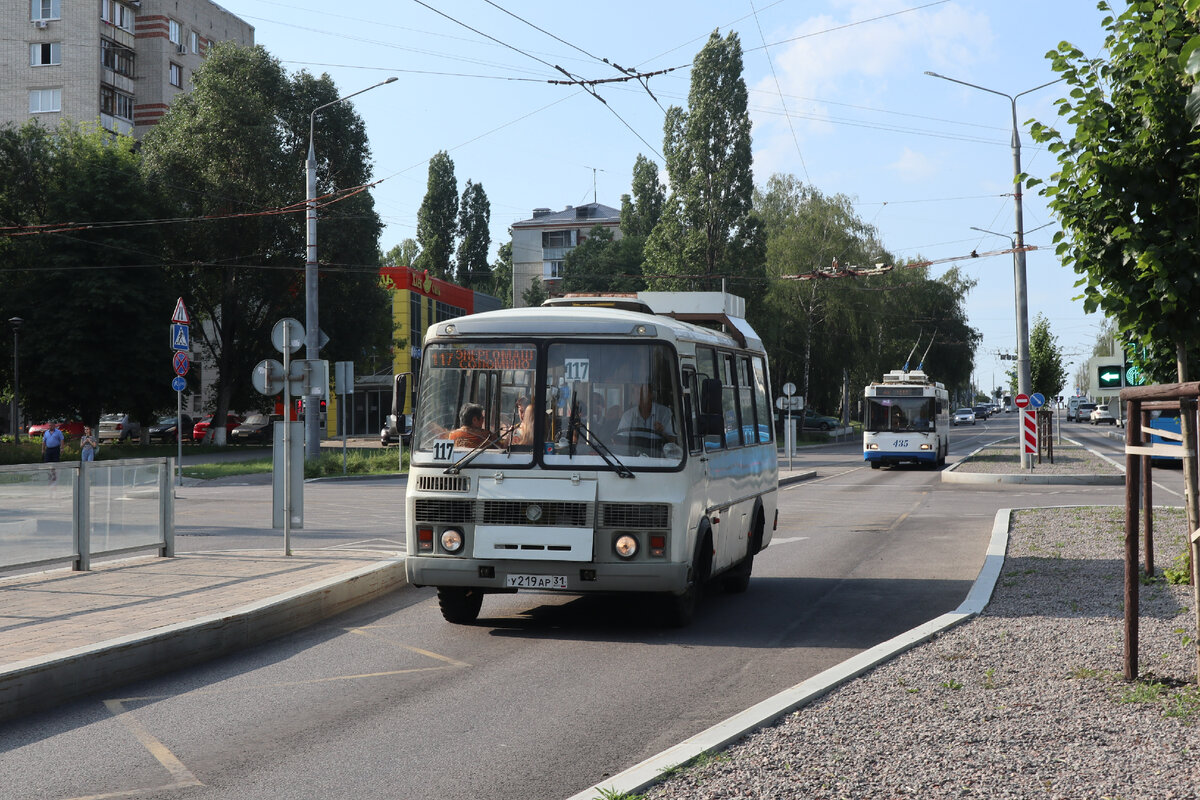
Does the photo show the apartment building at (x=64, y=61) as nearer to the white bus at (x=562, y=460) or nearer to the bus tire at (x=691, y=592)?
the white bus at (x=562, y=460)

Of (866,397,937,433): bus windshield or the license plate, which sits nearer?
the license plate

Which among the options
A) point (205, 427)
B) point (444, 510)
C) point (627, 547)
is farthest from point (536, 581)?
point (205, 427)

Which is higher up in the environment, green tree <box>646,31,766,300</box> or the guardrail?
green tree <box>646,31,766,300</box>

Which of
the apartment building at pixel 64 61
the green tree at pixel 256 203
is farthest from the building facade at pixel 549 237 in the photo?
the green tree at pixel 256 203

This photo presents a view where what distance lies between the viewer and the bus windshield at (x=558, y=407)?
926 cm

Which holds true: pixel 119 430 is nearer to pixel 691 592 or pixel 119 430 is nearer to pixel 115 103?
pixel 115 103

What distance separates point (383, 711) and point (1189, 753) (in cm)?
408

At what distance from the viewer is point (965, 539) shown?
1698 cm

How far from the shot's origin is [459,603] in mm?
9852

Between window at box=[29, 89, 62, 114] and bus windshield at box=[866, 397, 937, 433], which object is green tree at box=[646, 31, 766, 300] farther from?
window at box=[29, 89, 62, 114]

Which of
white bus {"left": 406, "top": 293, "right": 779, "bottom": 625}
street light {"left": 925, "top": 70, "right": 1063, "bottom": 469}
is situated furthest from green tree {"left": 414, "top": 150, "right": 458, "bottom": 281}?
white bus {"left": 406, "top": 293, "right": 779, "bottom": 625}

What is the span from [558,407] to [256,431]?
162 ft

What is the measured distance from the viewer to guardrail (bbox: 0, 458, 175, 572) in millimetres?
10898

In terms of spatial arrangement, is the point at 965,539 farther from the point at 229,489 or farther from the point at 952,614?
the point at 229,489
